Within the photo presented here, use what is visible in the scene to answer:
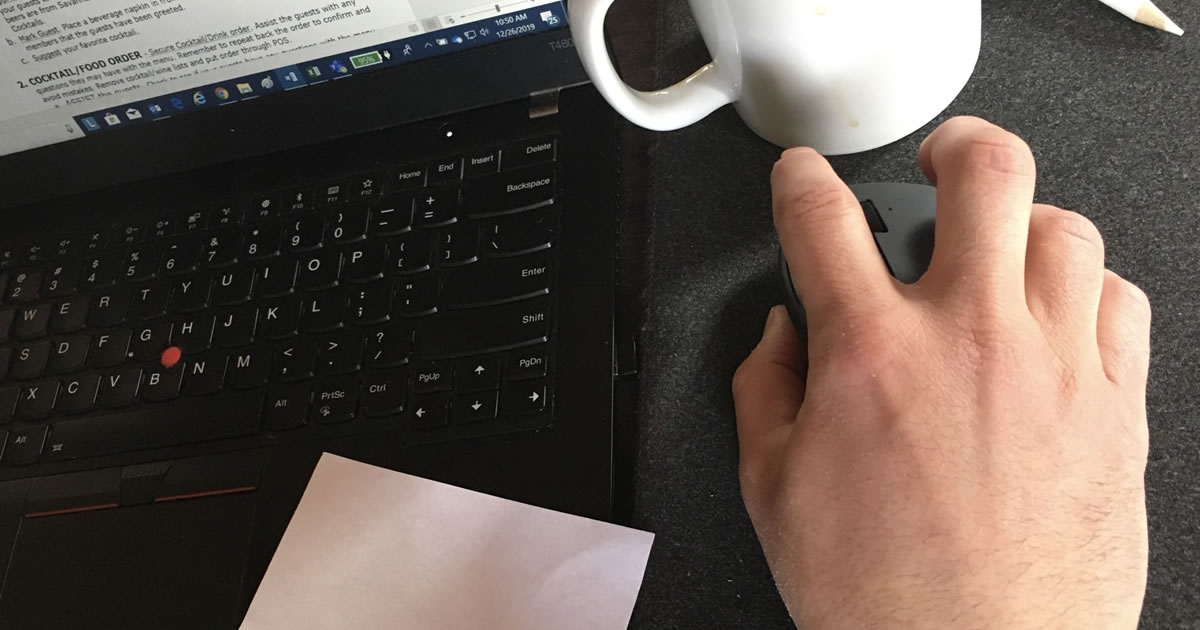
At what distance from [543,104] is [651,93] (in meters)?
0.11

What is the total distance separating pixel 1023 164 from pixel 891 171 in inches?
4.0

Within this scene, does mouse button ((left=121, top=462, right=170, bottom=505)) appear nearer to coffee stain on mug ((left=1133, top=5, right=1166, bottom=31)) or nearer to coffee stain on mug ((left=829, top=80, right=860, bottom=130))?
coffee stain on mug ((left=829, top=80, right=860, bottom=130))

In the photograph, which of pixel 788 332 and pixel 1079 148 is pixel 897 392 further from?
pixel 1079 148

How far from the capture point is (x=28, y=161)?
0.53 metres

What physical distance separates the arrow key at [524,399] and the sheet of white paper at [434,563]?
0.04 meters

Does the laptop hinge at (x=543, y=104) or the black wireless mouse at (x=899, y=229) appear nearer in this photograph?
the black wireless mouse at (x=899, y=229)

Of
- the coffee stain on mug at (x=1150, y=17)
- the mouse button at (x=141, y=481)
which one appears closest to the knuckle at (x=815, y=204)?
the coffee stain on mug at (x=1150, y=17)

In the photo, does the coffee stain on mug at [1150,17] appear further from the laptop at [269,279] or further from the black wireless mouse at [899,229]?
the laptop at [269,279]

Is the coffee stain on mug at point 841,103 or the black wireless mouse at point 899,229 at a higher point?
the coffee stain on mug at point 841,103

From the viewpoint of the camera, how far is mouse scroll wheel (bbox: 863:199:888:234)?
14.2 inches

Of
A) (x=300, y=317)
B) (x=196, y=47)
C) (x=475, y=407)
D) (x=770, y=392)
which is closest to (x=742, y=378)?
(x=770, y=392)

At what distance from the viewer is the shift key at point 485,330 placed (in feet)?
1.38

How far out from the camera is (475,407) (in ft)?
1.35

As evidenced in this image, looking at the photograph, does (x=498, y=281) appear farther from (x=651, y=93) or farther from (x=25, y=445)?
(x=25, y=445)
